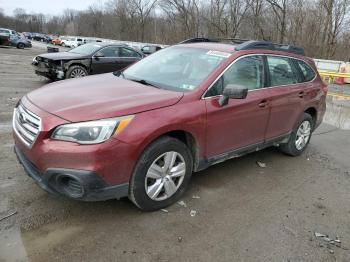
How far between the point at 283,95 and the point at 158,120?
2.34 meters

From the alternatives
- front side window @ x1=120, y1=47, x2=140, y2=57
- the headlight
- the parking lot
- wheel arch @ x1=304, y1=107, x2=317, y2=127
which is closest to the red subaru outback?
the headlight

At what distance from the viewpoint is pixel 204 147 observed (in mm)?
3996

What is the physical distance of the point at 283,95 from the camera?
5.01 meters

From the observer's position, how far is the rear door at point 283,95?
16.1 ft

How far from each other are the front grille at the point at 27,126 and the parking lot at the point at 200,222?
2.41 feet

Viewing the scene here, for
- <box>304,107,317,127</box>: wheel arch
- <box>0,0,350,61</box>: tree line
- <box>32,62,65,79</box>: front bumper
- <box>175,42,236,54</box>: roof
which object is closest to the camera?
<box>175,42,236,54</box>: roof

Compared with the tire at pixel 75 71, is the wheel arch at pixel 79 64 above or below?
above

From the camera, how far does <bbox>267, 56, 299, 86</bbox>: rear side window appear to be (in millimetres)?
4930

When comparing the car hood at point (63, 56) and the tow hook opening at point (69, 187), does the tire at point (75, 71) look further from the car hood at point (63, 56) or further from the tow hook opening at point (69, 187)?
the tow hook opening at point (69, 187)

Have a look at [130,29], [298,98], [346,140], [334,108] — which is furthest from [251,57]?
[130,29]

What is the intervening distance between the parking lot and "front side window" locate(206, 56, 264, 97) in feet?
4.04

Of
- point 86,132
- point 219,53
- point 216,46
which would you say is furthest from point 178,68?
point 86,132

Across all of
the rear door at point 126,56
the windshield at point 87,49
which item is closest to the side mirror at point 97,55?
the windshield at point 87,49

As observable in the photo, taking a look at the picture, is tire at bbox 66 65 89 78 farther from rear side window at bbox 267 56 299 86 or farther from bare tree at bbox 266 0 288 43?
bare tree at bbox 266 0 288 43
